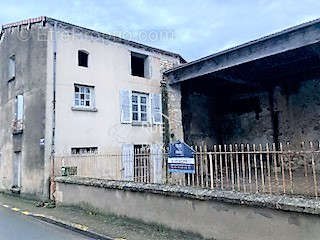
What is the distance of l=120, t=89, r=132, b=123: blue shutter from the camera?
1367 cm

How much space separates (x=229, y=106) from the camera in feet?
60.5

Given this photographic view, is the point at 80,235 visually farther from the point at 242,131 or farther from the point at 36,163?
the point at 242,131

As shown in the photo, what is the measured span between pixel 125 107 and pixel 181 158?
7.23 metres

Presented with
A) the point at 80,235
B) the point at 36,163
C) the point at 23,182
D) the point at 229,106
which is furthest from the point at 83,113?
the point at 229,106

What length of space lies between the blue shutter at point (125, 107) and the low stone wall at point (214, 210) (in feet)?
18.5

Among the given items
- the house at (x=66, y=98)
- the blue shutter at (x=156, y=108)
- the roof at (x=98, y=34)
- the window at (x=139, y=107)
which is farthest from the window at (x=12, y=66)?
the blue shutter at (x=156, y=108)

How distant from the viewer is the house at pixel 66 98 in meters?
11.7

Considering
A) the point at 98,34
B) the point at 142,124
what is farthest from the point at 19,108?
the point at 142,124

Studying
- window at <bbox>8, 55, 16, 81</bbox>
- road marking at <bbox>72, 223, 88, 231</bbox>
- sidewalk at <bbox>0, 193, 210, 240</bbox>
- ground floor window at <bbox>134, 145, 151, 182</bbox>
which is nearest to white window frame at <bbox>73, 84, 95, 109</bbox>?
ground floor window at <bbox>134, 145, 151, 182</bbox>

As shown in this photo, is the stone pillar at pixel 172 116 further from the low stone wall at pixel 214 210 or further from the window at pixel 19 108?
the low stone wall at pixel 214 210

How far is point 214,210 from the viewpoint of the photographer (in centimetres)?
552

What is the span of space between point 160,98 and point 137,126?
1.98 m

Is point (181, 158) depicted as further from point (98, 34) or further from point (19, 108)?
point (19, 108)

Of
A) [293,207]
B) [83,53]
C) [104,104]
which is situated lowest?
[293,207]
